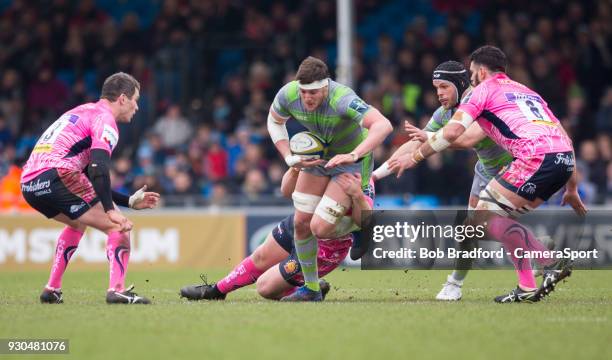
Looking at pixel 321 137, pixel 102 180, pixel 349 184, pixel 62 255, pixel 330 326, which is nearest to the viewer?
pixel 330 326

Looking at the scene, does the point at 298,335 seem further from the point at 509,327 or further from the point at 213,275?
the point at 213,275

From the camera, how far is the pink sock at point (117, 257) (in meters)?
9.48

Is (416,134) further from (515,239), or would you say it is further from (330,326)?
(330,326)

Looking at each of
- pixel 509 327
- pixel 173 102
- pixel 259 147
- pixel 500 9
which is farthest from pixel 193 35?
pixel 509 327

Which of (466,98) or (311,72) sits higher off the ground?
(311,72)

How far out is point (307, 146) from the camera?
379 inches

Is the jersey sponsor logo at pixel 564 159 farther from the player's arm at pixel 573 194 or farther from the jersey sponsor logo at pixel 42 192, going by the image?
the jersey sponsor logo at pixel 42 192

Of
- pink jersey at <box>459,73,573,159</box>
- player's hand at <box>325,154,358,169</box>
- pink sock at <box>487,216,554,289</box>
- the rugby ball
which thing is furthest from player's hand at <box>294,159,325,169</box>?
pink sock at <box>487,216,554,289</box>

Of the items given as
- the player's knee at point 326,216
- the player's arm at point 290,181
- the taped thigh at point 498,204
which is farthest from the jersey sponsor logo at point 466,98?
the player's arm at point 290,181

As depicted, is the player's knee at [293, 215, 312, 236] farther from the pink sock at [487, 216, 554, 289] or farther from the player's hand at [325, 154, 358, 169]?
the pink sock at [487, 216, 554, 289]

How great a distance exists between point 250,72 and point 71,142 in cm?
1216

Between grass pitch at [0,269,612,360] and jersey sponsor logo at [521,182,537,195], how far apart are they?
96 cm

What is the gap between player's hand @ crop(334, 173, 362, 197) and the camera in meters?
9.66

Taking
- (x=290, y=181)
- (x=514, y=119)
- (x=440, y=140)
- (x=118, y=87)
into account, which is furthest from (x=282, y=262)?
(x=514, y=119)
